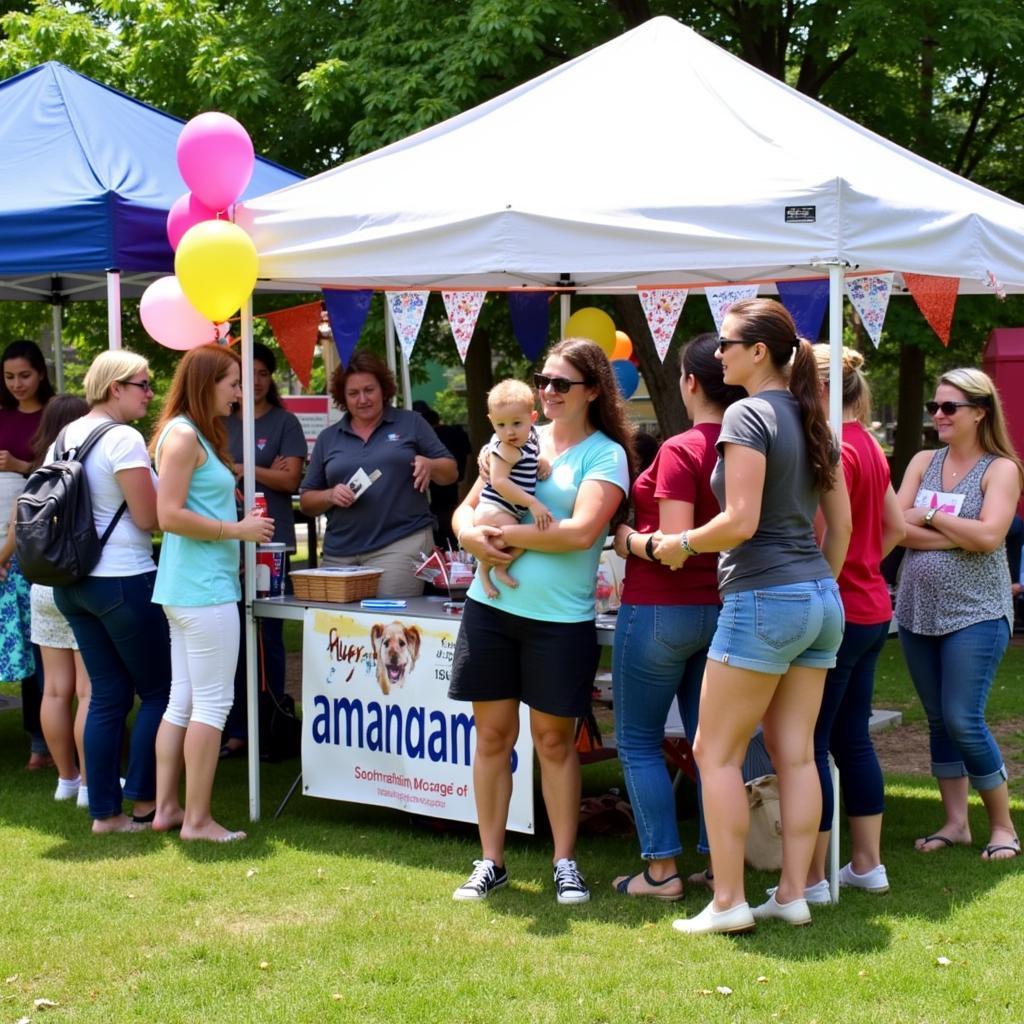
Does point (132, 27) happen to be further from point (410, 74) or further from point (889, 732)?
point (889, 732)

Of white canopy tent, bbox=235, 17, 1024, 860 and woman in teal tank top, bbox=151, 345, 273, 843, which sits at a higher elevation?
white canopy tent, bbox=235, 17, 1024, 860

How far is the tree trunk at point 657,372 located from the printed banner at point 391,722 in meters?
6.19

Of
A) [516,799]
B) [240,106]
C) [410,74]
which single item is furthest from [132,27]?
[516,799]

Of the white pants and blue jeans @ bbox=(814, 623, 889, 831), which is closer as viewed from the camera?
blue jeans @ bbox=(814, 623, 889, 831)

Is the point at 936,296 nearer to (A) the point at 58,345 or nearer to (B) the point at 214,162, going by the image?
(B) the point at 214,162

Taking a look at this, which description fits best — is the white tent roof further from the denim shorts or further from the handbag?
the handbag

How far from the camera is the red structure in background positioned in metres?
11.1

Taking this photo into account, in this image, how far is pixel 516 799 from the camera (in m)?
4.83

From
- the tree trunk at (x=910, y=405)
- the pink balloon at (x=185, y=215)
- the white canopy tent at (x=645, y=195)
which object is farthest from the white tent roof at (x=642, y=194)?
the tree trunk at (x=910, y=405)

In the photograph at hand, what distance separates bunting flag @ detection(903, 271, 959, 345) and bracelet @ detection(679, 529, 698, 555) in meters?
1.93

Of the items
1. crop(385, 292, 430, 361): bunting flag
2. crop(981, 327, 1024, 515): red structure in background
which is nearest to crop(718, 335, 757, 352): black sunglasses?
crop(385, 292, 430, 361): bunting flag

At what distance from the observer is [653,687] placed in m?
4.24

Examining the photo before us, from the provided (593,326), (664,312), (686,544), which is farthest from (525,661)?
(593,326)

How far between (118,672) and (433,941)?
187cm
